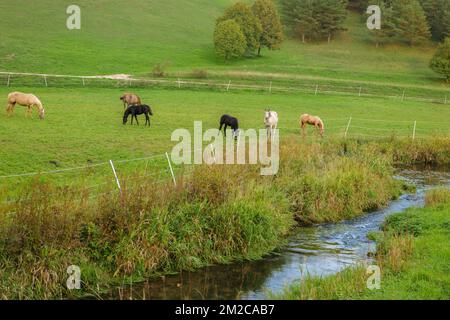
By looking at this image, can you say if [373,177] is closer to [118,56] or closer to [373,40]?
[118,56]

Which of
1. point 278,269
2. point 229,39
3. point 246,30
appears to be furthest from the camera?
point 246,30

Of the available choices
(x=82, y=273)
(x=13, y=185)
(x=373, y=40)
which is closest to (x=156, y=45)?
(x=373, y=40)

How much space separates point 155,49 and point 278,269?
63.5 m

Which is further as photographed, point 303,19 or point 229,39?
point 303,19

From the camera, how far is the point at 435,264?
1492 centimetres

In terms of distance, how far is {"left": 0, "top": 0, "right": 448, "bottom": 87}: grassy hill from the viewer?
63594 mm

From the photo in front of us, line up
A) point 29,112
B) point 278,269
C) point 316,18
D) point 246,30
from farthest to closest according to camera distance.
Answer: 1. point 316,18
2. point 246,30
3. point 29,112
4. point 278,269

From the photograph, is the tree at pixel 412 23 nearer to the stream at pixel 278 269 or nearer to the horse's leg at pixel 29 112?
the horse's leg at pixel 29 112

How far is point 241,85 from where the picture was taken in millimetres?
55031

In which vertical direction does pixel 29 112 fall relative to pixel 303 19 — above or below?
below

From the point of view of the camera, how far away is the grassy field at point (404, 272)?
13.1m

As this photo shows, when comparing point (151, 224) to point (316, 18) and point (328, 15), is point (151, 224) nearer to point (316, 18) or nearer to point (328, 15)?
point (316, 18)

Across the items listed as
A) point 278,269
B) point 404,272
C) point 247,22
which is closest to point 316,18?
point 247,22

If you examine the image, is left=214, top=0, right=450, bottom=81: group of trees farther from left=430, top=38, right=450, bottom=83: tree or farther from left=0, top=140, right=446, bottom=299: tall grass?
left=0, top=140, right=446, bottom=299: tall grass
